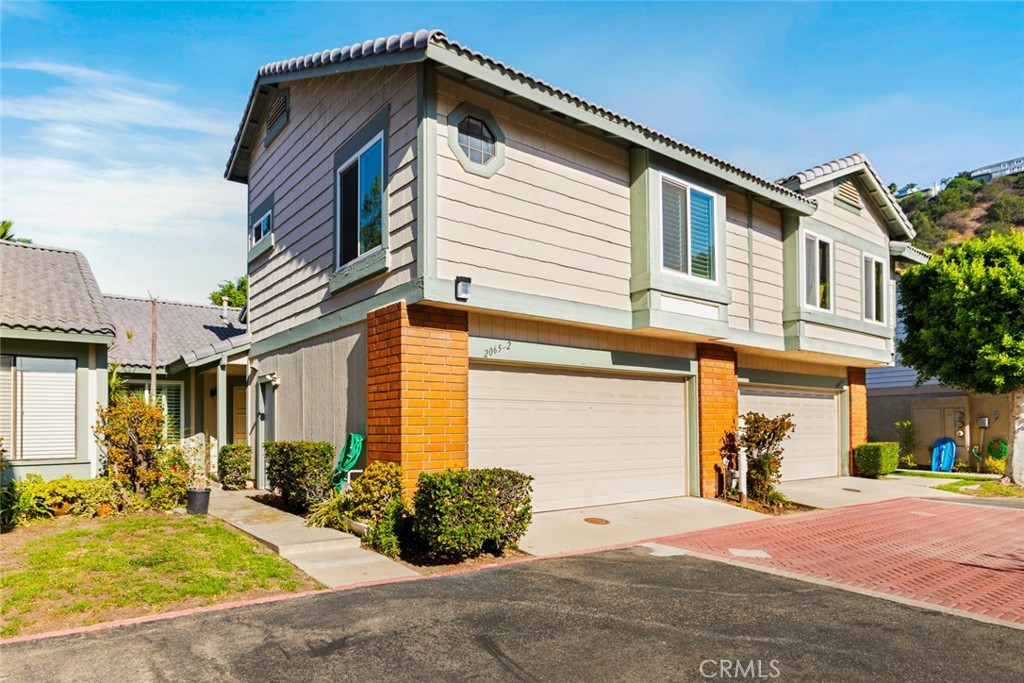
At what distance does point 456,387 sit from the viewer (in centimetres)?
976

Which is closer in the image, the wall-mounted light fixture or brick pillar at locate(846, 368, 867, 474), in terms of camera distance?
the wall-mounted light fixture

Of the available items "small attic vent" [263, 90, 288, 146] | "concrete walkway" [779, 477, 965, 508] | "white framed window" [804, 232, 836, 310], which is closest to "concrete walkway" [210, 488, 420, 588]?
"small attic vent" [263, 90, 288, 146]

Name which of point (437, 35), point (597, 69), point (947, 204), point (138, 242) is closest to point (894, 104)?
point (597, 69)

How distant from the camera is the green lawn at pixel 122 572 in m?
6.34

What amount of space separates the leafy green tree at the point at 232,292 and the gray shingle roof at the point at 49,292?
23957 mm

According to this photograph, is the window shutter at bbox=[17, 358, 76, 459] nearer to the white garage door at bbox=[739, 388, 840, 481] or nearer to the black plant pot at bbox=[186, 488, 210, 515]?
the black plant pot at bbox=[186, 488, 210, 515]

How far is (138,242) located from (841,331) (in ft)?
59.1

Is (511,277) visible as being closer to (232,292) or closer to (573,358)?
(573,358)

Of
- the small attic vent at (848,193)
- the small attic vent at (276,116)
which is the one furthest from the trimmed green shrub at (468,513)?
the small attic vent at (848,193)

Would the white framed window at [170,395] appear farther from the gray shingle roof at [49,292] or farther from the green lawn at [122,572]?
the green lawn at [122,572]

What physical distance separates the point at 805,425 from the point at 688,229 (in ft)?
25.3

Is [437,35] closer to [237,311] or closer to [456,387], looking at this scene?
[456,387]

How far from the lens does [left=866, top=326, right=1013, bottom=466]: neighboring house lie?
71.2ft

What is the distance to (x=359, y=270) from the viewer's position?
10758 mm
